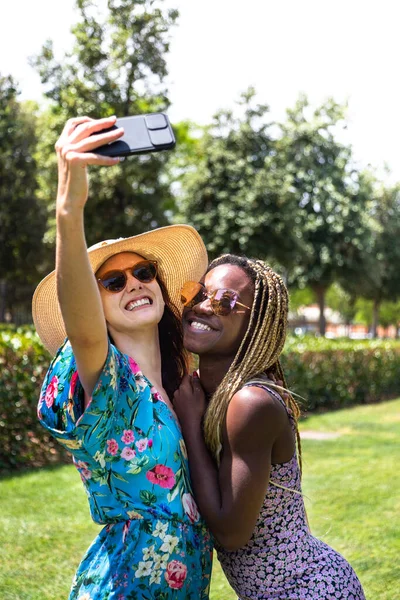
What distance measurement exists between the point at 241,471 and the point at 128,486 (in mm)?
327

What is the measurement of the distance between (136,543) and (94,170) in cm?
2217

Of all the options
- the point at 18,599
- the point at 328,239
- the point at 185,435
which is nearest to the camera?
the point at 185,435

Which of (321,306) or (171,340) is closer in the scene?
(171,340)

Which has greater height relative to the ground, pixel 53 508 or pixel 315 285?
pixel 53 508

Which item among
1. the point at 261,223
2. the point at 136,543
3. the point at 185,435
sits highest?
the point at 185,435

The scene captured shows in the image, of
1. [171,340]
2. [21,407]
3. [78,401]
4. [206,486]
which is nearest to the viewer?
[78,401]

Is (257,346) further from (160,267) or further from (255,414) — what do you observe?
(160,267)

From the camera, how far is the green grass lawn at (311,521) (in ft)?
16.3

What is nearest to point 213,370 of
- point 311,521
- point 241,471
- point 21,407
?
point 241,471

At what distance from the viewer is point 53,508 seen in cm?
671

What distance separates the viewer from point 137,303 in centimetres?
236

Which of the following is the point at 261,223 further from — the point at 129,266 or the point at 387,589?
the point at 129,266

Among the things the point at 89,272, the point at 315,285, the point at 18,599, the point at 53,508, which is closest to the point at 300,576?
the point at 89,272

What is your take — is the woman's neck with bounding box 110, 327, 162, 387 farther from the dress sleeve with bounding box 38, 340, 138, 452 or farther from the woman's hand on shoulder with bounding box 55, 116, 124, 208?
the woman's hand on shoulder with bounding box 55, 116, 124, 208
